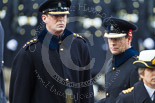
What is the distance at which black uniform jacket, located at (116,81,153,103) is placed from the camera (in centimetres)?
520

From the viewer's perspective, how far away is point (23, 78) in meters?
5.61

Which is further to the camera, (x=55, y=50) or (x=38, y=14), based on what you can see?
(x=38, y=14)

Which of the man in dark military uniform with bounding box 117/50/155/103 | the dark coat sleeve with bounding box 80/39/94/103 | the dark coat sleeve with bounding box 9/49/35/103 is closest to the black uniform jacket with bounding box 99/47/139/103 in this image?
the dark coat sleeve with bounding box 80/39/94/103

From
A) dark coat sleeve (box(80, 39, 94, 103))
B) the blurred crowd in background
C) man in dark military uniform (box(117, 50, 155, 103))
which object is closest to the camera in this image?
man in dark military uniform (box(117, 50, 155, 103))

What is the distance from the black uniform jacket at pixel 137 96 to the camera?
17.0ft

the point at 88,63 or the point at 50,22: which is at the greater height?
the point at 50,22

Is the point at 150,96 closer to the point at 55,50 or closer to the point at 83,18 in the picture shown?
the point at 55,50

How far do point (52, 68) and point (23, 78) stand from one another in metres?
0.29

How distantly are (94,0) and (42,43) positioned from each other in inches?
164

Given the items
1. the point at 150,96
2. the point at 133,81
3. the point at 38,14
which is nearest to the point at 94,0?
the point at 38,14

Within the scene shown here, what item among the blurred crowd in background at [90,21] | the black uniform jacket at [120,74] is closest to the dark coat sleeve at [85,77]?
the black uniform jacket at [120,74]

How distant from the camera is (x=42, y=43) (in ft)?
18.6

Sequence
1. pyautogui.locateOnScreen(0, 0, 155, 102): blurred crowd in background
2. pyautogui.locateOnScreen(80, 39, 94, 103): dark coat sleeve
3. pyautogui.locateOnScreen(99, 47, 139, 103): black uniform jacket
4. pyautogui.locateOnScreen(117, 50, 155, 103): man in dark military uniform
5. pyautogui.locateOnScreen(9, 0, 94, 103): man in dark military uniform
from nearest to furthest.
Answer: pyautogui.locateOnScreen(117, 50, 155, 103): man in dark military uniform → pyautogui.locateOnScreen(9, 0, 94, 103): man in dark military uniform → pyautogui.locateOnScreen(80, 39, 94, 103): dark coat sleeve → pyautogui.locateOnScreen(99, 47, 139, 103): black uniform jacket → pyautogui.locateOnScreen(0, 0, 155, 102): blurred crowd in background

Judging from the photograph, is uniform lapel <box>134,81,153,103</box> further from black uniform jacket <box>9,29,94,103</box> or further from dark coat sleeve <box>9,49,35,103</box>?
dark coat sleeve <box>9,49,35,103</box>
